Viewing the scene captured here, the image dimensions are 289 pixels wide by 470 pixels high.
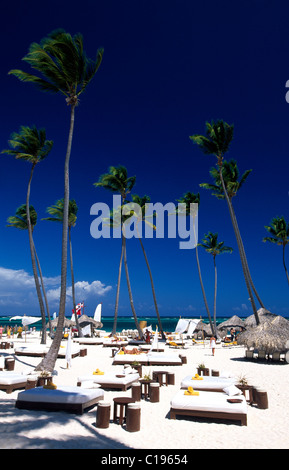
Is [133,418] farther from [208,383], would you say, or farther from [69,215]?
[69,215]

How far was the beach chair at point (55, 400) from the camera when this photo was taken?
672 cm

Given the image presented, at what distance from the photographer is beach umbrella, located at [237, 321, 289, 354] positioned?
1448 centimetres

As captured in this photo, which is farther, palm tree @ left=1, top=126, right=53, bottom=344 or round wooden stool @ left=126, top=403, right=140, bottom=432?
palm tree @ left=1, top=126, right=53, bottom=344

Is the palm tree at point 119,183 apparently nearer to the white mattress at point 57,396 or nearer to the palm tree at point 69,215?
the palm tree at point 69,215

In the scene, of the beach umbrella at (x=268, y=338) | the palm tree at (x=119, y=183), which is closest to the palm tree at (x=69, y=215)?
the palm tree at (x=119, y=183)

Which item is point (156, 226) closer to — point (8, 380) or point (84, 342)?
point (84, 342)

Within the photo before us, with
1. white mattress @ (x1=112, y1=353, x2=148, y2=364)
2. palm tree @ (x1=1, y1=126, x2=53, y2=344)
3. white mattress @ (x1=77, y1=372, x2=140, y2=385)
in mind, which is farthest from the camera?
palm tree @ (x1=1, y1=126, x2=53, y2=344)

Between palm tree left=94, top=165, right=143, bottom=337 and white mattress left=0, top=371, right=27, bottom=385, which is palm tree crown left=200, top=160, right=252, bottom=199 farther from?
white mattress left=0, top=371, right=27, bottom=385

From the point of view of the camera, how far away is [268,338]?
1464cm

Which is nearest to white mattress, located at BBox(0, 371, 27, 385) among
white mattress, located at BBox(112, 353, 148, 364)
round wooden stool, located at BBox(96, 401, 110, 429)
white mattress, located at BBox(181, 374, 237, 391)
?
round wooden stool, located at BBox(96, 401, 110, 429)

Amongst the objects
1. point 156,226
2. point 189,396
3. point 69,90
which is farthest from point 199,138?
point 189,396

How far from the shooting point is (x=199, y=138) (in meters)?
23.5

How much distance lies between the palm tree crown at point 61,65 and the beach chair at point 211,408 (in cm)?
1172
